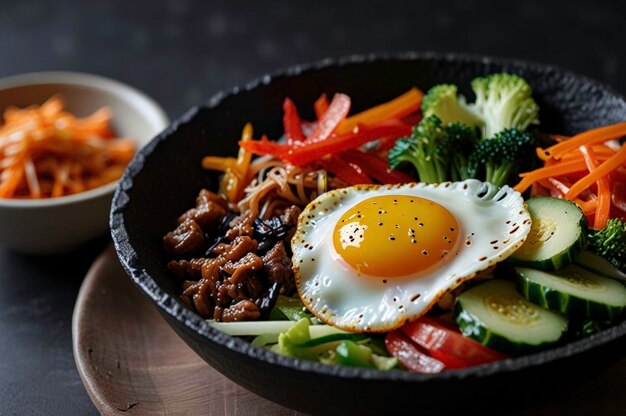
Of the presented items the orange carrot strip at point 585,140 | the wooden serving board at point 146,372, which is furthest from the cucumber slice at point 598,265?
the orange carrot strip at point 585,140

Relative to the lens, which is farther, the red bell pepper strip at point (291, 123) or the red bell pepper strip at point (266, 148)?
the red bell pepper strip at point (291, 123)

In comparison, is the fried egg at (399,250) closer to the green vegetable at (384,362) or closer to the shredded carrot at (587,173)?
the green vegetable at (384,362)

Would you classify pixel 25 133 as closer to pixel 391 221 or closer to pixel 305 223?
pixel 305 223

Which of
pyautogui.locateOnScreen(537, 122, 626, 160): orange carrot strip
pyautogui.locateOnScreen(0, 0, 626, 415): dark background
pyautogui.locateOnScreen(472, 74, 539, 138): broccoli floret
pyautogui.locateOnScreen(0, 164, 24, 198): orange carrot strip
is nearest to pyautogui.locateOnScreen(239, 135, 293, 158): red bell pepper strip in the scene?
pyautogui.locateOnScreen(472, 74, 539, 138): broccoli floret

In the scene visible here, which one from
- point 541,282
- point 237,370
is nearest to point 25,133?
point 237,370

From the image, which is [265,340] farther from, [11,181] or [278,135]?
[11,181]

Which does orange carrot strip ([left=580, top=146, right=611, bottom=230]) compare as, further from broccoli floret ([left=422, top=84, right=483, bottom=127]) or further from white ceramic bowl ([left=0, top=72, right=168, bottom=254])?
white ceramic bowl ([left=0, top=72, right=168, bottom=254])
